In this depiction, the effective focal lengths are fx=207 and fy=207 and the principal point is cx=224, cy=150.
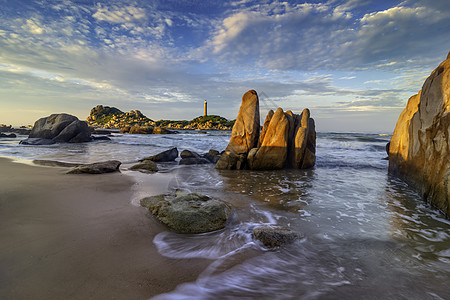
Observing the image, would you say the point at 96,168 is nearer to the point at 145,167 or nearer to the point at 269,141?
the point at 145,167

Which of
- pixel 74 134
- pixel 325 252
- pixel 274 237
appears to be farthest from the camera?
pixel 74 134

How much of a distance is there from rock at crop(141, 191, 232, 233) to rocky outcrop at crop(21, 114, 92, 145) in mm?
25416

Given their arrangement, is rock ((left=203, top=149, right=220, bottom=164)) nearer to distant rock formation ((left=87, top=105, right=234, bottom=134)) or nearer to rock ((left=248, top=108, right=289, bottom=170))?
rock ((left=248, top=108, right=289, bottom=170))

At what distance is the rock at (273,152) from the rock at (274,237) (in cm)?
743

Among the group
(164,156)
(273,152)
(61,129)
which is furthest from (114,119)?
(273,152)

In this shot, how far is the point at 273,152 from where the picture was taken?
1120 cm

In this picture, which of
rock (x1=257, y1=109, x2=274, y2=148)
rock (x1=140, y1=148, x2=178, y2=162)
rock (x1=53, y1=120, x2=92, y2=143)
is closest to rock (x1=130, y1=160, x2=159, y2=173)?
rock (x1=140, y1=148, x2=178, y2=162)

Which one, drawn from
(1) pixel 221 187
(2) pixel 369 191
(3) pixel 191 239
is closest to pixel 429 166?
(2) pixel 369 191

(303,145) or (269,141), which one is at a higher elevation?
Answer: (269,141)

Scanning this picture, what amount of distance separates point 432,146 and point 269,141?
637 centimetres

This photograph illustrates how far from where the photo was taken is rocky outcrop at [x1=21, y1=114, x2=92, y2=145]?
2404 cm

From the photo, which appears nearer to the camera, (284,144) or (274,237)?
(274,237)

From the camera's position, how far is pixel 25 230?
3.32 metres

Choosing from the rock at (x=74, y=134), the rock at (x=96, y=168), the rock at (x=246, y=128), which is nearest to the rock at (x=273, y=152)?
the rock at (x=246, y=128)
